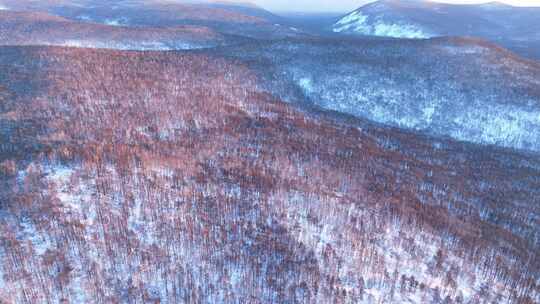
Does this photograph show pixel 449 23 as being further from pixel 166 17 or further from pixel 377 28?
pixel 166 17

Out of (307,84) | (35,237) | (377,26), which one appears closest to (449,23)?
(377,26)

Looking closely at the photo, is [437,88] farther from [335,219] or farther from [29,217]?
[29,217]

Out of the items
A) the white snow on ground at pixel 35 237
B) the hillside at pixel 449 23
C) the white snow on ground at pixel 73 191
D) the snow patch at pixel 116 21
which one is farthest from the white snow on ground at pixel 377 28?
the white snow on ground at pixel 35 237

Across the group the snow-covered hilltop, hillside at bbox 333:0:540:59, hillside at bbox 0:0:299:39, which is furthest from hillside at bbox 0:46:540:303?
the snow-covered hilltop

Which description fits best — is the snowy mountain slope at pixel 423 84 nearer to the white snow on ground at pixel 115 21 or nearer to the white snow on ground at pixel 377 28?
the white snow on ground at pixel 377 28

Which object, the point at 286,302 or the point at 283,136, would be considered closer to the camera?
the point at 286,302

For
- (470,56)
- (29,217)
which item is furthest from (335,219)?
(470,56)

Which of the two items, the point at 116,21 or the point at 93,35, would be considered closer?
the point at 93,35

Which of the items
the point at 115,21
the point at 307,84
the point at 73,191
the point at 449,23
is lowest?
the point at 73,191
